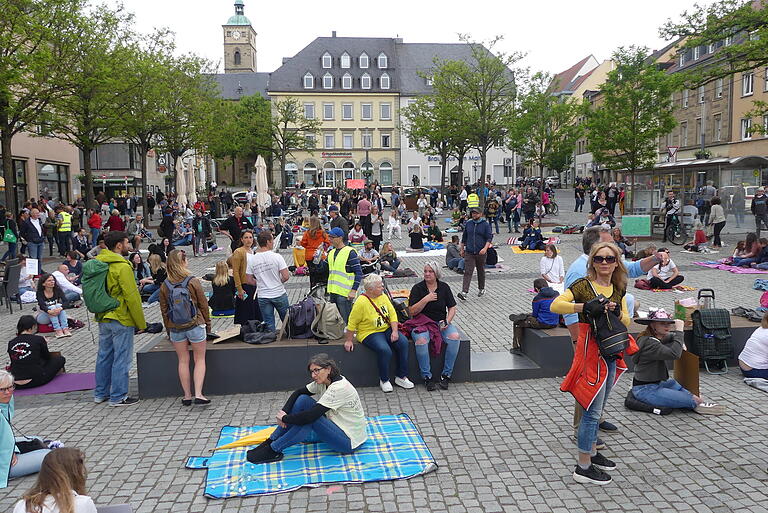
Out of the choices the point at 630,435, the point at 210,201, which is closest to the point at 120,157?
the point at 210,201

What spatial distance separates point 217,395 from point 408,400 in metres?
2.23

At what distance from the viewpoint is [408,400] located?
7.24 metres

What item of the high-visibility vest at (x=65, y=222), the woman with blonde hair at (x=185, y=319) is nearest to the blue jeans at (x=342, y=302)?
the woman with blonde hair at (x=185, y=319)

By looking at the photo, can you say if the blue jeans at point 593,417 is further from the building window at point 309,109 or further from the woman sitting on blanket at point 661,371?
the building window at point 309,109

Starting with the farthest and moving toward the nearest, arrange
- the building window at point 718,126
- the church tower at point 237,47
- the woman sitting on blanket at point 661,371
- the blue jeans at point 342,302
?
the church tower at point 237,47
the building window at point 718,126
the blue jeans at point 342,302
the woman sitting on blanket at point 661,371

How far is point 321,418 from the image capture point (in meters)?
5.65

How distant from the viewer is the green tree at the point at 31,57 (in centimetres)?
1886

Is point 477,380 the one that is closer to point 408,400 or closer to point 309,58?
point 408,400

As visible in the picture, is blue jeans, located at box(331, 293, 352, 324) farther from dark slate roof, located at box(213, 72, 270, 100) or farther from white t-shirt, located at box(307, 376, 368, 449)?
dark slate roof, located at box(213, 72, 270, 100)

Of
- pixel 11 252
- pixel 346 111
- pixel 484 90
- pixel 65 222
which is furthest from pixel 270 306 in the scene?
pixel 346 111

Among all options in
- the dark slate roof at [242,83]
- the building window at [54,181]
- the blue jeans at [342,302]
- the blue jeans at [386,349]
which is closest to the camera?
the blue jeans at [386,349]

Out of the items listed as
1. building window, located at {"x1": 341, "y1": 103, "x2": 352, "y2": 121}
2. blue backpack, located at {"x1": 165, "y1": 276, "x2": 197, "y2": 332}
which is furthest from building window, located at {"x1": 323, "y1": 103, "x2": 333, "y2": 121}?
blue backpack, located at {"x1": 165, "y1": 276, "x2": 197, "y2": 332}

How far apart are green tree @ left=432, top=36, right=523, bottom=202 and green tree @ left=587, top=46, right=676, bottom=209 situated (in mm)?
8329

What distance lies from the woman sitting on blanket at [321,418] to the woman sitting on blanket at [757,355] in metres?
4.84
